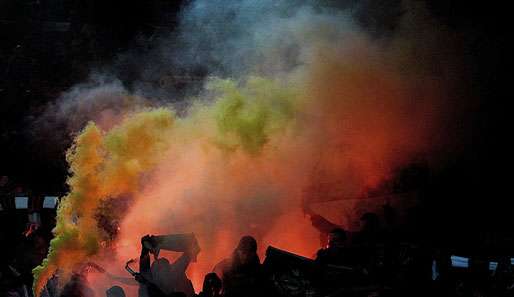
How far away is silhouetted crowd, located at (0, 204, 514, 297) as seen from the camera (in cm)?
561

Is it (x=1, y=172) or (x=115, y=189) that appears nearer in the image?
(x=115, y=189)

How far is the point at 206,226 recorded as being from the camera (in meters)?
8.28

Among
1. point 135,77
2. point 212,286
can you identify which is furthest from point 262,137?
point 135,77

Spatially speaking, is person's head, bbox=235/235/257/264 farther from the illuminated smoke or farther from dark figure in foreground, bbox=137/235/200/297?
the illuminated smoke

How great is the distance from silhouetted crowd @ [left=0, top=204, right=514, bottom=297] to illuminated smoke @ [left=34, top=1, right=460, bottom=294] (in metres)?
0.98

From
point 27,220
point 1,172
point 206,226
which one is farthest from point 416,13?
point 1,172

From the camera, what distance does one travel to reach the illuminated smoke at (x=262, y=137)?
786cm

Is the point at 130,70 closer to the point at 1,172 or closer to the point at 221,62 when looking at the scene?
the point at 221,62

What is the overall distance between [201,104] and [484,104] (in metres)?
4.85

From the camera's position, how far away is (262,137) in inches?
329

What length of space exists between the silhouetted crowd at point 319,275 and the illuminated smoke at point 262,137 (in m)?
0.98

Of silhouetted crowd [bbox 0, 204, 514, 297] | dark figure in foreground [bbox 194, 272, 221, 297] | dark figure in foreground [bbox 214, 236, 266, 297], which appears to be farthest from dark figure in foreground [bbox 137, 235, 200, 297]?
dark figure in foreground [bbox 194, 272, 221, 297]

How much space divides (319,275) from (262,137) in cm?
313

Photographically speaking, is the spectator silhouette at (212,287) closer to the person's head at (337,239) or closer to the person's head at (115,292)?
the person's head at (115,292)
